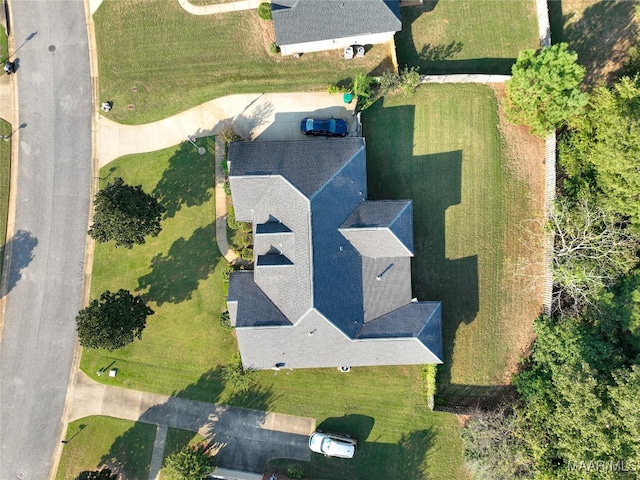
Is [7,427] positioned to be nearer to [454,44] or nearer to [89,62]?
[89,62]

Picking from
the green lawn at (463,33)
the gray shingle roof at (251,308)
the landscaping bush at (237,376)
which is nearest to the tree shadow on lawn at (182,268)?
the gray shingle roof at (251,308)

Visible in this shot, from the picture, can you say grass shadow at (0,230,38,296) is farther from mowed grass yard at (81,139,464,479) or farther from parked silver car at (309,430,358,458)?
parked silver car at (309,430,358,458)

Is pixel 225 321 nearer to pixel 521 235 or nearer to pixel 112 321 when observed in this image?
pixel 112 321

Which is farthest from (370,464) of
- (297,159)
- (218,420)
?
(297,159)

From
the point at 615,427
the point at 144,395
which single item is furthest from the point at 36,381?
the point at 615,427

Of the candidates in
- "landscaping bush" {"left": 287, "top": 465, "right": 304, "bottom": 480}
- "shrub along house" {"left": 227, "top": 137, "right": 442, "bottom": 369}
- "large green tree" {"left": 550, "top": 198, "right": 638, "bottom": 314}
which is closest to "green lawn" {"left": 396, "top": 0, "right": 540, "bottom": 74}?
"shrub along house" {"left": 227, "top": 137, "right": 442, "bottom": 369}

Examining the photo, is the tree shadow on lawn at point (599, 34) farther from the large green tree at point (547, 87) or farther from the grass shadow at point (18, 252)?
the grass shadow at point (18, 252)
